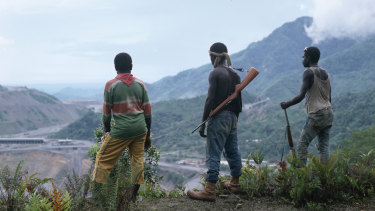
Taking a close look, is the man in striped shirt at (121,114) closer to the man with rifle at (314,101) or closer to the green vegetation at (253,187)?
the green vegetation at (253,187)

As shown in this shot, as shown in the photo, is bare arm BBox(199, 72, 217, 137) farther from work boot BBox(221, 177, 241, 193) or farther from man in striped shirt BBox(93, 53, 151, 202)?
work boot BBox(221, 177, 241, 193)

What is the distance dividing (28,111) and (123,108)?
17948cm

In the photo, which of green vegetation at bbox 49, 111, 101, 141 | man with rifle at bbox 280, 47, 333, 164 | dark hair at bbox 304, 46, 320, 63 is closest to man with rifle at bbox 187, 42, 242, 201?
man with rifle at bbox 280, 47, 333, 164

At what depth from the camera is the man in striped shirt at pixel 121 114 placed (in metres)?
4.11

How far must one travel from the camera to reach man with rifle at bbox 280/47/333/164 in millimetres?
4797

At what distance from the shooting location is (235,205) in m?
4.38

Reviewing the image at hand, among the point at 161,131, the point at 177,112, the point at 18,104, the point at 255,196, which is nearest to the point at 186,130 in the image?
the point at 161,131

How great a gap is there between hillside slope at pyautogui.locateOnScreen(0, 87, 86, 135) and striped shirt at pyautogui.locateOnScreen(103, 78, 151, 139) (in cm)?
15318

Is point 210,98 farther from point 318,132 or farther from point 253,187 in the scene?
point 318,132

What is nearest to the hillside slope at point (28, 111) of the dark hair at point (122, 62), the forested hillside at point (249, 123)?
the forested hillside at point (249, 123)

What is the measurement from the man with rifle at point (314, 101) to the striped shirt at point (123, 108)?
2.18m

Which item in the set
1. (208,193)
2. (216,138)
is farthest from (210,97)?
(208,193)

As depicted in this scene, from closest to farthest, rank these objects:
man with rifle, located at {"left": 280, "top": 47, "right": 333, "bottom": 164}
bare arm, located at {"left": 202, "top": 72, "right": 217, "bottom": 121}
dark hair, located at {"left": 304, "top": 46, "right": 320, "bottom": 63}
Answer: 1. bare arm, located at {"left": 202, "top": 72, "right": 217, "bottom": 121}
2. man with rifle, located at {"left": 280, "top": 47, "right": 333, "bottom": 164}
3. dark hair, located at {"left": 304, "top": 46, "right": 320, "bottom": 63}

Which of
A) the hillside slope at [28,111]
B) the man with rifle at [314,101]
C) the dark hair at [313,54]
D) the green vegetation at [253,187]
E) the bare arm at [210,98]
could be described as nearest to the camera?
the green vegetation at [253,187]
